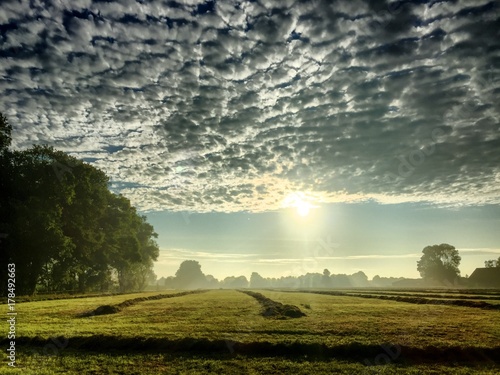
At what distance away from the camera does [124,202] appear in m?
76.4

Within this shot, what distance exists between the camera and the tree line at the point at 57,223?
44312 mm

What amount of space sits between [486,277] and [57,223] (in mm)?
147402

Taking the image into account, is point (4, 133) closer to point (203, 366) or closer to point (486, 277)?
point (203, 366)

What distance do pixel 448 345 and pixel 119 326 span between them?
1879cm

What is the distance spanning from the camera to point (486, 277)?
123750 mm

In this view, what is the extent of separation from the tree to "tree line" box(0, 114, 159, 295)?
142m

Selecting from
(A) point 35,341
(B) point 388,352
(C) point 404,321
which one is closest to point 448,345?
(B) point 388,352

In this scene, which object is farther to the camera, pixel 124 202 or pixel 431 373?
pixel 124 202

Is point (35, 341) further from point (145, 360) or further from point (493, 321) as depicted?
point (493, 321)

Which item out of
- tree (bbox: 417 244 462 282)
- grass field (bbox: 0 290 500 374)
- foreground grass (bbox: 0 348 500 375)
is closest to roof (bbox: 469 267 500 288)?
tree (bbox: 417 244 462 282)

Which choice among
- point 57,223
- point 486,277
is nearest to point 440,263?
point 486,277

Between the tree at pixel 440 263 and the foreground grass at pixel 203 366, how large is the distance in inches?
6436

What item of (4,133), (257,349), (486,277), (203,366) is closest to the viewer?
(203,366)

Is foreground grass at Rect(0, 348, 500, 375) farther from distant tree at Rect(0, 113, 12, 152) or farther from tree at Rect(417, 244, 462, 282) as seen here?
tree at Rect(417, 244, 462, 282)
